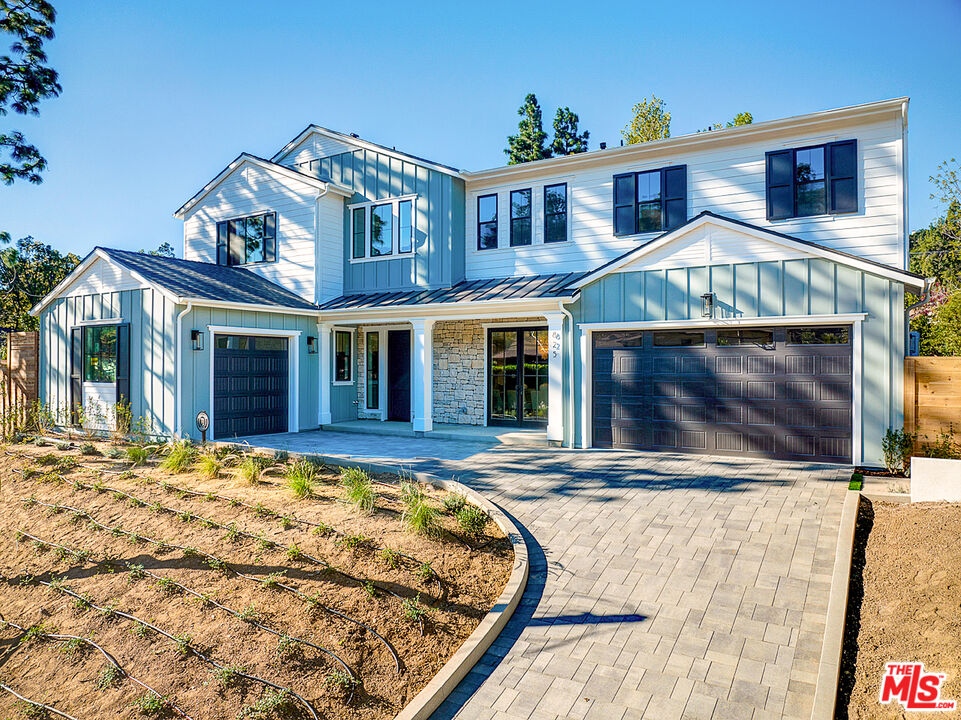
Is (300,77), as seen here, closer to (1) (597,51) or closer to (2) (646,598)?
(1) (597,51)

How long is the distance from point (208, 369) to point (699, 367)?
964 cm

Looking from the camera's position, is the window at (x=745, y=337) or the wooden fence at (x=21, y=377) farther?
the wooden fence at (x=21, y=377)

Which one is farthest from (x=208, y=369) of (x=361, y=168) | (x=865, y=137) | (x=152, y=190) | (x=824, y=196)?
(x=152, y=190)

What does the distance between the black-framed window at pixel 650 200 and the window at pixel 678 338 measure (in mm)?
2370

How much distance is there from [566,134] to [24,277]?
1090 inches

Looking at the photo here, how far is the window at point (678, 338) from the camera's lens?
10008 mm

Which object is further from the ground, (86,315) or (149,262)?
(149,262)

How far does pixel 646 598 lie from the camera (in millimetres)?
4570

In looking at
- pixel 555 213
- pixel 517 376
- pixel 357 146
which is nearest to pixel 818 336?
pixel 555 213

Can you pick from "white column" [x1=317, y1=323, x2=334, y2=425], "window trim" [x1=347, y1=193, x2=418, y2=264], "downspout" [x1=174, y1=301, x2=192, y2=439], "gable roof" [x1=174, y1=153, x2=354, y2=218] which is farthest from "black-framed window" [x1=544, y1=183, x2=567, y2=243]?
"downspout" [x1=174, y1=301, x2=192, y2=439]

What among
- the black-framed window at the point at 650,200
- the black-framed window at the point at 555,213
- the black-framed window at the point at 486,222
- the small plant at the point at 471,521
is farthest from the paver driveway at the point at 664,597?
the black-framed window at the point at 486,222

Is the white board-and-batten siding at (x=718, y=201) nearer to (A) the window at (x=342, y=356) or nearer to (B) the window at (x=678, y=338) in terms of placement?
(B) the window at (x=678, y=338)

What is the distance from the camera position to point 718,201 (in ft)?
35.6

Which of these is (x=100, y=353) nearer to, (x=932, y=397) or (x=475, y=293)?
(x=475, y=293)
